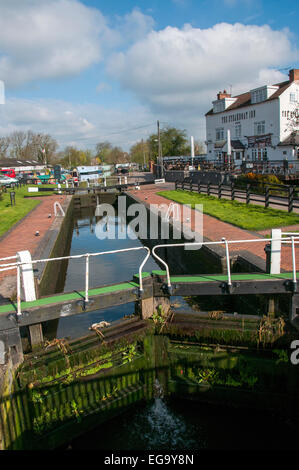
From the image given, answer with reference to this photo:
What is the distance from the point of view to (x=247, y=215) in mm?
16516

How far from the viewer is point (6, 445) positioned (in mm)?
5328

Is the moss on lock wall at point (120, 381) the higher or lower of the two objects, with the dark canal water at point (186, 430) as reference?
higher

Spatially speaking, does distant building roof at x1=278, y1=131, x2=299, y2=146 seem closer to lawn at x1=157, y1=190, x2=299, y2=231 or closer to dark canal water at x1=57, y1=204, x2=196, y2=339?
lawn at x1=157, y1=190, x2=299, y2=231

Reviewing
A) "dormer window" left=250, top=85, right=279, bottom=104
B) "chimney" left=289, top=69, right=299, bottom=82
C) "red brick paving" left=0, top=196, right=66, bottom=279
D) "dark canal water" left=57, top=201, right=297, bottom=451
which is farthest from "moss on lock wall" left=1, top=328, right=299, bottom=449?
"chimney" left=289, top=69, right=299, bottom=82

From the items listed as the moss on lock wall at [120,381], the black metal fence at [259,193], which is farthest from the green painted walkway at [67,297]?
the black metal fence at [259,193]

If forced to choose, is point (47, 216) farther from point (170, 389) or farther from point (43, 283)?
point (170, 389)

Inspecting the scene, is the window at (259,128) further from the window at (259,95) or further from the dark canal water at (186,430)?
the dark canal water at (186,430)

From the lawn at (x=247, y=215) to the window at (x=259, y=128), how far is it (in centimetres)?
2839

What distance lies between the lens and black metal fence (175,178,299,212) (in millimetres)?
16625

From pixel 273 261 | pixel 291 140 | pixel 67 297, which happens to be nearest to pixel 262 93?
pixel 291 140

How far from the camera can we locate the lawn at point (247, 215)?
555 inches

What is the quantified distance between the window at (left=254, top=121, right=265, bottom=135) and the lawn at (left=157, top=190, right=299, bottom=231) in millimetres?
28387
